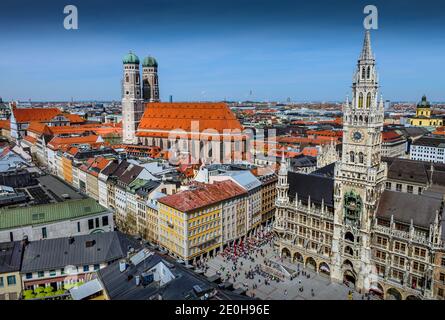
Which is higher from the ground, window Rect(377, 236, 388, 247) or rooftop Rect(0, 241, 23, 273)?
rooftop Rect(0, 241, 23, 273)

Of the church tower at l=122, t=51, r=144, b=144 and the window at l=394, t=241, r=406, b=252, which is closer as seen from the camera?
the window at l=394, t=241, r=406, b=252

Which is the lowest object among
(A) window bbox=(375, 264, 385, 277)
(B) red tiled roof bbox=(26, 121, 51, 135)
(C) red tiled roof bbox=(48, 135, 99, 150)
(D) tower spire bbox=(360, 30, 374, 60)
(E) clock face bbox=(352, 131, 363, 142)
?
(A) window bbox=(375, 264, 385, 277)

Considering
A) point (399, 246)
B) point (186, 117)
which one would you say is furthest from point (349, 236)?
point (186, 117)

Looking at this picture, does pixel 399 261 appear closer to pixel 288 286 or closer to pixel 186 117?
pixel 288 286

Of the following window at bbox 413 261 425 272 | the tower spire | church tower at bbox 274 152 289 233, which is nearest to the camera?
window at bbox 413 261 425 272

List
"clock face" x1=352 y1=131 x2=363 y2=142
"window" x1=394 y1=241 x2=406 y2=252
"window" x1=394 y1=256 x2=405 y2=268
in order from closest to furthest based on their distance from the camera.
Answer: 1. "window" x1=394 y1=241 x2=406 y2=252
2. "window" x1=394 y1=256 x2=405 y2=268
3. "clock face" x1=352 y1=131 x2=363 y2=142

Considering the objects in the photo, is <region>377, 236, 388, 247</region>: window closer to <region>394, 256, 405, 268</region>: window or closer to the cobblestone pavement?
<region>394, 256, 405, 268</region>: window

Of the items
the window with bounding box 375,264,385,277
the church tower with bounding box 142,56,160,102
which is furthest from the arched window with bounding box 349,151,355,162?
the church tower with bounding box 142,56,160,102
